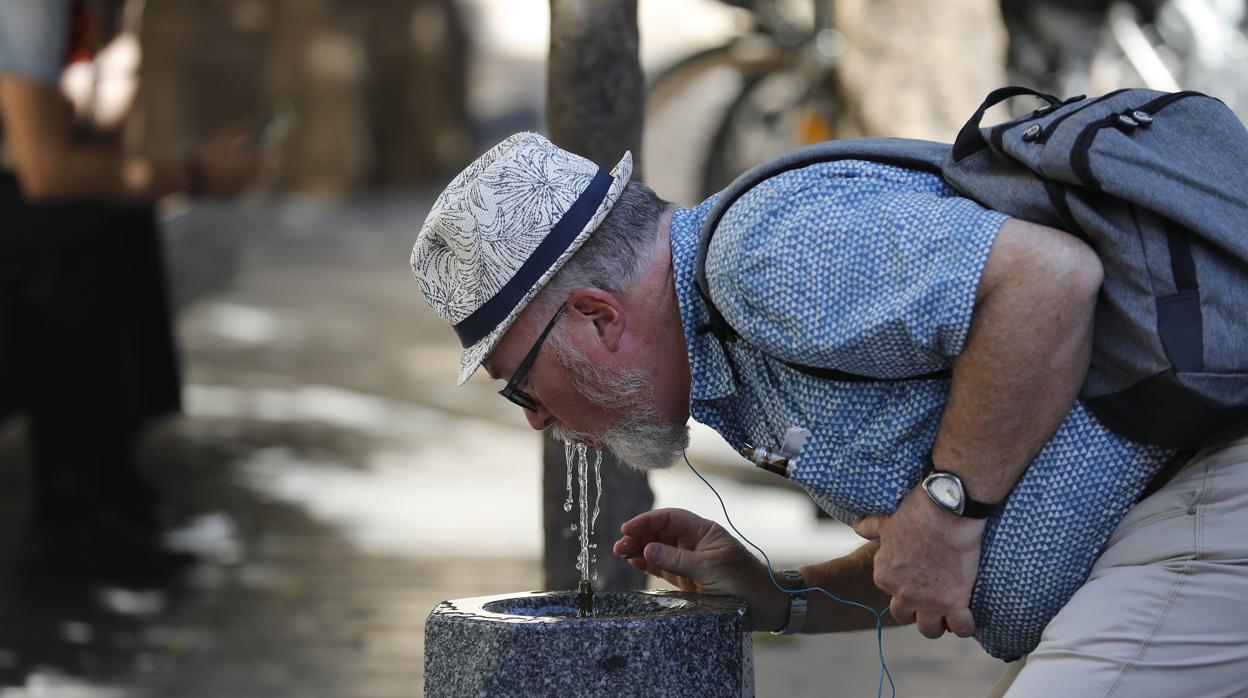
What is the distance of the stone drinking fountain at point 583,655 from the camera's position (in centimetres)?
221

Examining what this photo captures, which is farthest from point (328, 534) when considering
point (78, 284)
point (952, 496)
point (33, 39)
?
point (952, 496)

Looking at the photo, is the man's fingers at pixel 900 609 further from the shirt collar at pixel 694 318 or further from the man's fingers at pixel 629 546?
the man's fingers at pixel 629 546

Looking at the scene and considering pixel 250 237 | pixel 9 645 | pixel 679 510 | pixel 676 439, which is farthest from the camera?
pixel 250 237

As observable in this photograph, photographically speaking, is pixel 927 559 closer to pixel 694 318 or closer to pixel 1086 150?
pixel 694 318

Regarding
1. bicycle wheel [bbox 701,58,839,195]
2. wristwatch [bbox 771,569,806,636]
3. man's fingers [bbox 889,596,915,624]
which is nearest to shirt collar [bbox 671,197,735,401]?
man's fingers [bbox 889,596,915,624]

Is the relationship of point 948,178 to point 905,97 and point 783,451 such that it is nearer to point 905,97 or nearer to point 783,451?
point 783,451

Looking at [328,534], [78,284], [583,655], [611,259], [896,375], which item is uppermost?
[611,259]

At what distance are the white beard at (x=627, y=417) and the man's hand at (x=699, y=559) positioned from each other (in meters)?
0.18

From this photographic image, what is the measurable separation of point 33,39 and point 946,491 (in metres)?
3.41

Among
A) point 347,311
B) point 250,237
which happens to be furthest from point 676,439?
point 250,237

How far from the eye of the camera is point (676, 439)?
2422 millimetres

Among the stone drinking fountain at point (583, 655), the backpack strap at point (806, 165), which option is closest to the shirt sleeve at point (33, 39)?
the stone drinking fountain at point (583, 655)

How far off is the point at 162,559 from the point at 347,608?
2.70 feet

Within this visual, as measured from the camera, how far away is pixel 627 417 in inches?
92.5
